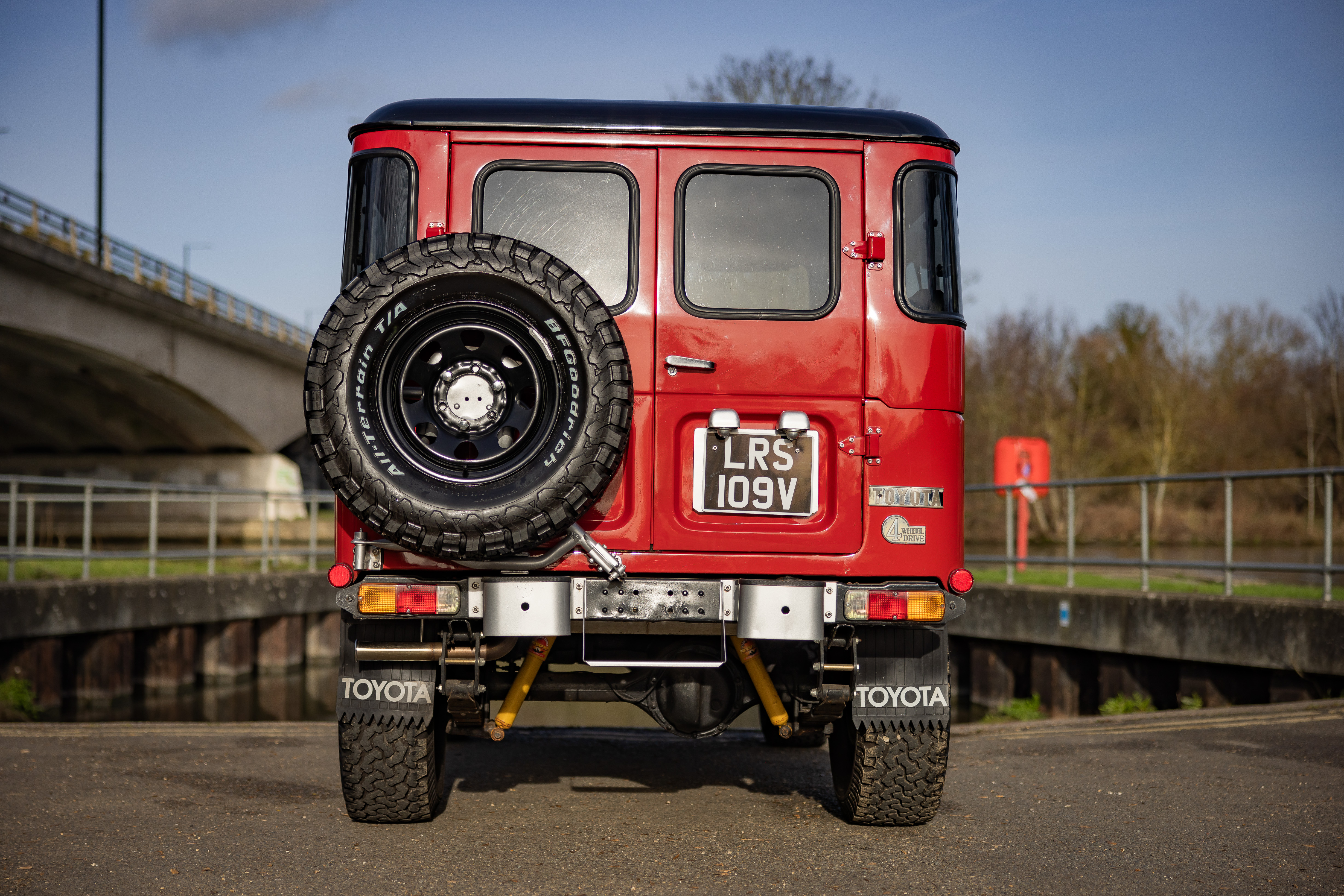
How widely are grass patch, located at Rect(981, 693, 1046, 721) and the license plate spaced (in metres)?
7.65

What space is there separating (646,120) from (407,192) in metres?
0.95

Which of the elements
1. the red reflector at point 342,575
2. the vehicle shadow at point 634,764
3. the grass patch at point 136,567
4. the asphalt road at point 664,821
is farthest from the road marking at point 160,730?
the grass patch at point 136,567

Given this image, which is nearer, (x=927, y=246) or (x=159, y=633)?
(x=927, y=246)

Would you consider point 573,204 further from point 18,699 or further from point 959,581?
point 18,699

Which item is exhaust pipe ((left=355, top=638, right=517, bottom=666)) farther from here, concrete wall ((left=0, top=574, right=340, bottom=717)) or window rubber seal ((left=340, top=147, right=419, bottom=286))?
concrete wall ((left=0, top=574, right=340, bottom=717))

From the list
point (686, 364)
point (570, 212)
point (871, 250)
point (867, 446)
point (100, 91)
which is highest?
point (100, 91)

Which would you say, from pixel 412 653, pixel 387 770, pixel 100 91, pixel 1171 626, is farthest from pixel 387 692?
pixel 100 91

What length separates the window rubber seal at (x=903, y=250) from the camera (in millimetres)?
4543

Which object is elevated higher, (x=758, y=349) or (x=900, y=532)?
(x=758, y=349)

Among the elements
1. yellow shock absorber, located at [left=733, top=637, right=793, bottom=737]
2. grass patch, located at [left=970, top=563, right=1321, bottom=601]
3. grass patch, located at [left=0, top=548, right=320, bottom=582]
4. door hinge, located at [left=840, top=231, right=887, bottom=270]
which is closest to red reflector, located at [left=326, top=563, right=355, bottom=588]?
yellow shock absorber, located at [left=733, top=637, right=793, bottom=737]

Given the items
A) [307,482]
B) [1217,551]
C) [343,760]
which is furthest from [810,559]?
[307,482]

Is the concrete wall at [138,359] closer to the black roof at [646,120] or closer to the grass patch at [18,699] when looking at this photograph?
the grass patch at [18,699]

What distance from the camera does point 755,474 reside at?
4.45 m

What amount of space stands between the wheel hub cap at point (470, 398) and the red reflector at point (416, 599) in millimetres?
589
